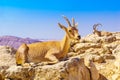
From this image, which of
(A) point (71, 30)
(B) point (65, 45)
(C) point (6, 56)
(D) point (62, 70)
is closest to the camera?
(D) point (62, 70)

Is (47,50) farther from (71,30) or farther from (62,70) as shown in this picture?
(62,70)

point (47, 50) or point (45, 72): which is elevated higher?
point (47, 50)

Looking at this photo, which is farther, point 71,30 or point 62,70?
point 71,30

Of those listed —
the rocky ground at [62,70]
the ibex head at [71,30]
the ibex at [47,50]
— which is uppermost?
the ibex head at [71,30]

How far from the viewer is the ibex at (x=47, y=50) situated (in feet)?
46.3

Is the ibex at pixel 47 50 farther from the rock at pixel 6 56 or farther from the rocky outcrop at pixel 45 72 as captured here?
the rock at pixel 6 56

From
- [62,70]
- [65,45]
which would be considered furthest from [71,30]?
[62,70]

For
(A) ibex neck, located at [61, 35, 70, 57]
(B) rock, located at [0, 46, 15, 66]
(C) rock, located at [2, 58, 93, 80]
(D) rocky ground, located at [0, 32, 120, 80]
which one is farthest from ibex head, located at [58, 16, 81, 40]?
(B) rock, located at [0, 46, 15, 66]

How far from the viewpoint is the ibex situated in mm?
14117

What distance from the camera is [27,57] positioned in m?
14.2

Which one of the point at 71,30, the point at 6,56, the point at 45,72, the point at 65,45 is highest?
the point at 71,30

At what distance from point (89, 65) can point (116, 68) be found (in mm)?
3621

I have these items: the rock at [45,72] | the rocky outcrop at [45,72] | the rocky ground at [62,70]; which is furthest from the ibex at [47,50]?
the rock at [45,72]

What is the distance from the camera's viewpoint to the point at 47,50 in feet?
47.9
